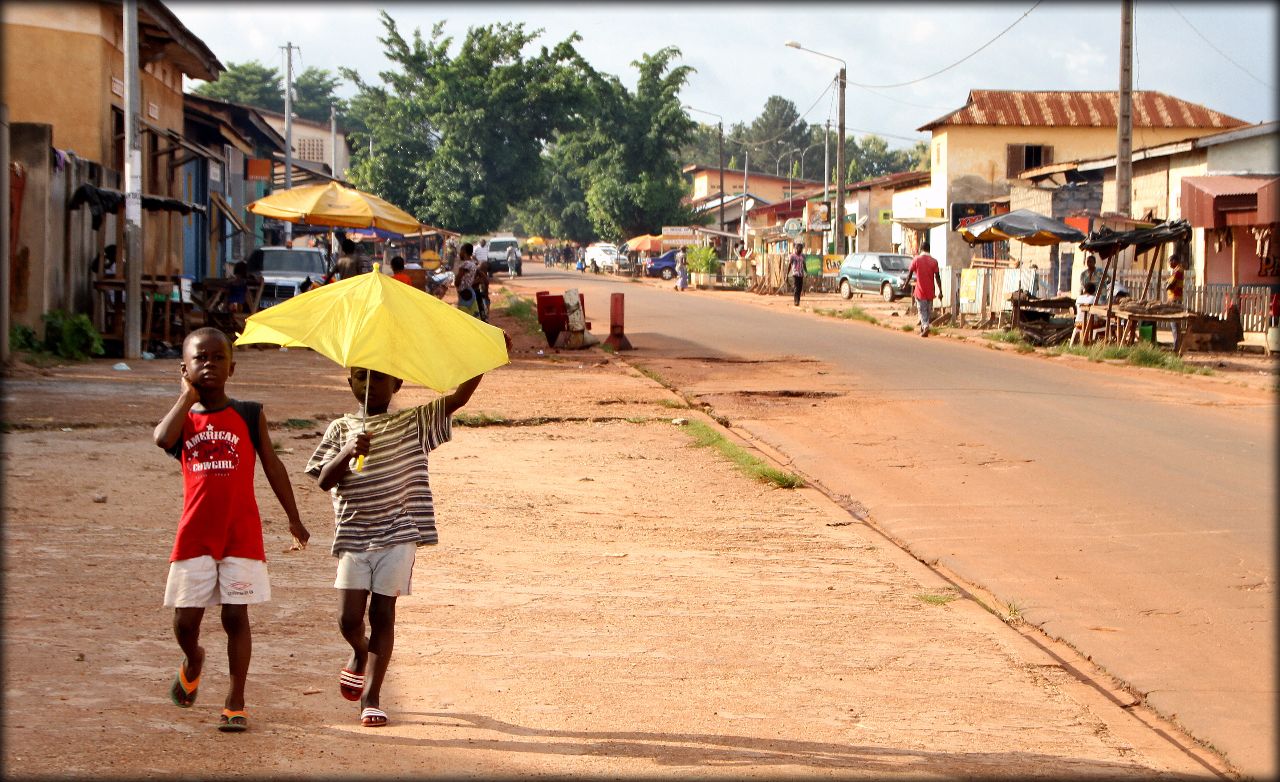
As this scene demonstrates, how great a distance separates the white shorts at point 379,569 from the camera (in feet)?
17.5

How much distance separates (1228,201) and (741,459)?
51.8 feet

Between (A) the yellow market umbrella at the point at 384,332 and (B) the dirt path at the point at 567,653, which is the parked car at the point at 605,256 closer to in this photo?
(B) the dirt path at the point at 567,653

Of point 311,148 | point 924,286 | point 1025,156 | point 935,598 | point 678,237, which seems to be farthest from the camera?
point 311,148

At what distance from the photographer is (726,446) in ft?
42.3

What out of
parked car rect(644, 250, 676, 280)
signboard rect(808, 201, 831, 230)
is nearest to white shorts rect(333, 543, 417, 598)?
signboard rect(808, 201, 831, 230)

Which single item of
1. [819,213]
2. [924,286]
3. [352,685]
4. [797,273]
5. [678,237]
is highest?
[819,213]

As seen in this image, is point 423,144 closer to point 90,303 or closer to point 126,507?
point 90,303

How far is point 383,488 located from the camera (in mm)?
5371

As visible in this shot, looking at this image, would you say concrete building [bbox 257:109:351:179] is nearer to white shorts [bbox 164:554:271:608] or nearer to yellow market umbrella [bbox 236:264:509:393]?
yellow market umbrella [bbox 236:264:509:393]

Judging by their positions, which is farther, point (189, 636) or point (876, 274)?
point (876, 274)

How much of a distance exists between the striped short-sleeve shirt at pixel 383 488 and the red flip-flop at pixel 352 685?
489 mm

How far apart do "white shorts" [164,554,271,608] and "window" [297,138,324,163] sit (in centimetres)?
6704

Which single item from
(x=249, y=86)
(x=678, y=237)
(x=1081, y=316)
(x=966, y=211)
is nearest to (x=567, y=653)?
(x=1081, y=316)

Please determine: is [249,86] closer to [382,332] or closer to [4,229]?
[4,229]
